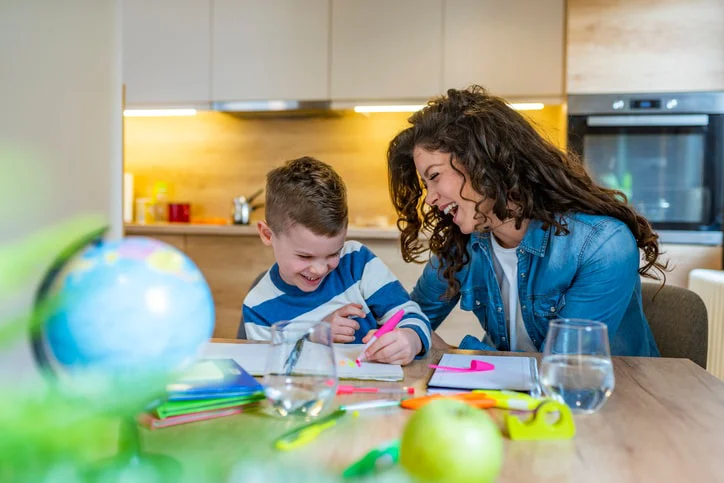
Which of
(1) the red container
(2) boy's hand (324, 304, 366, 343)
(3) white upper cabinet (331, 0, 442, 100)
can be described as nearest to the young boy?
(2) boy's hand (324, 304, 366, 343)

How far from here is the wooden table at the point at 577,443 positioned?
656 millimetres

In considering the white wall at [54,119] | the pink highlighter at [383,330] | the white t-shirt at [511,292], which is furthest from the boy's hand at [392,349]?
the white wall at [54,119]

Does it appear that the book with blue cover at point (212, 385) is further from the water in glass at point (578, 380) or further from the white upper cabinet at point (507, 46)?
the white upper cabinet at point (507, 46)

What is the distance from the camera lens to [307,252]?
1.41 metres

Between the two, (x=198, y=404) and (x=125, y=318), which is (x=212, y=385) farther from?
(x=125, y=318)

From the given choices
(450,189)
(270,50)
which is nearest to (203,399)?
(450,189)

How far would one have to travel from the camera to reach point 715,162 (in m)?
2.91

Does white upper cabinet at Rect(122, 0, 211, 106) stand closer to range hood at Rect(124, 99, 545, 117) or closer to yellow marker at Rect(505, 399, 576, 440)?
range hood at Rect(124, 99, 545, 117)

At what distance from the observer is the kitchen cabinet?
2852 millimetres

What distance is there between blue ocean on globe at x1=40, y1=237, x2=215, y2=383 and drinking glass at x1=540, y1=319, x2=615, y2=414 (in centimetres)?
48

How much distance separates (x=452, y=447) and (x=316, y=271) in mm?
915

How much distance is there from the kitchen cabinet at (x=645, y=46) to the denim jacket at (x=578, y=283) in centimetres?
172

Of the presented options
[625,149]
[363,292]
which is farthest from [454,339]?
[363,292]

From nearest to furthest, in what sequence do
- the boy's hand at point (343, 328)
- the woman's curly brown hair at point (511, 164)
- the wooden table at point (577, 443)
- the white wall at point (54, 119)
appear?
the white wall at point (54, 119), the wooden table at point (577, 443), the boy's hand at point (343, 328), the woman's curly brown hair at point (511, 164)
